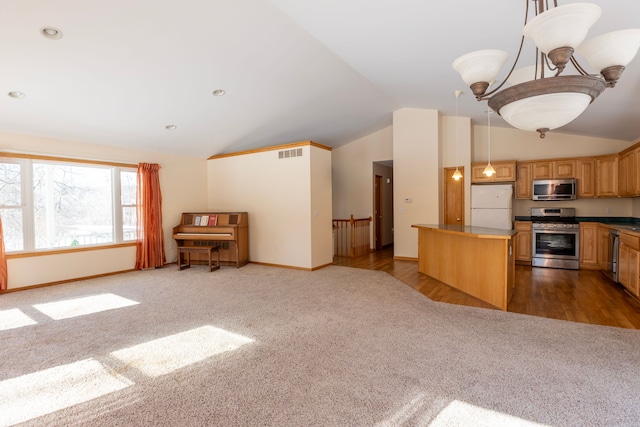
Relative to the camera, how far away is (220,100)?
483cm

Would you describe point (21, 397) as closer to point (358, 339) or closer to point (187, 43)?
point (358, 339)

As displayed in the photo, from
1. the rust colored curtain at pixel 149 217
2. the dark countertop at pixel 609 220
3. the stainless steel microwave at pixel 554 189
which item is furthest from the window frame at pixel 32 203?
the stainless steel microwave at pixel 554 189

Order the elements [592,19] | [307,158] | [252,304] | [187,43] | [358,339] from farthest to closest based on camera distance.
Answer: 1. [307,158]
2. [252,304]
3. [187,43]
4. [358,339]
5. [592,19]

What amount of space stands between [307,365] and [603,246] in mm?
5861

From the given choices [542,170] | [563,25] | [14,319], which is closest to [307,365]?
[563,25]

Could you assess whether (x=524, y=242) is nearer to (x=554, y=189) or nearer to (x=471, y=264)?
(x=554, y=189)

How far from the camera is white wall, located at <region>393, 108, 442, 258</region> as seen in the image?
6555 mm

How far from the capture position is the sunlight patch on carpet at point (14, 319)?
337 cm

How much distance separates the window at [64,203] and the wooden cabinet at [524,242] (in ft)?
25.2

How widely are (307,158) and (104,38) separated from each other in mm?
3480

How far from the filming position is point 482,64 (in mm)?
1762

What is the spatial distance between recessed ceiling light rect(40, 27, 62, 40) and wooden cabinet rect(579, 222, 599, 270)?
7996 millimetres

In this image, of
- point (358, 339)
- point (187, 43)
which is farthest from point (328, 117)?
point (358, 339)

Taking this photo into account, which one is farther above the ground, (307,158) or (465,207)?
(307,158)
